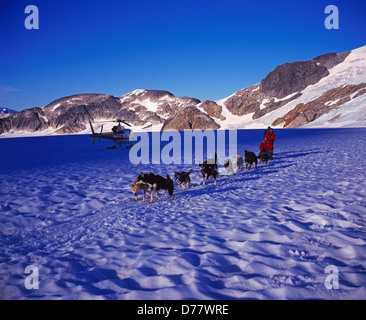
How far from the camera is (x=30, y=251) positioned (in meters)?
5.25

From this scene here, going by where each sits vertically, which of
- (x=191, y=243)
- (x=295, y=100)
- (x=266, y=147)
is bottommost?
(x=191, y=243)

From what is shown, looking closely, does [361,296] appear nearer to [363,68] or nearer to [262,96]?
[363,68]

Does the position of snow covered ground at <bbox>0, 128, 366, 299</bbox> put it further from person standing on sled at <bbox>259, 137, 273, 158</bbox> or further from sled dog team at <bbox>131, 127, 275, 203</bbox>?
person standing on sled at <bbox>259, 137, 273, 158</bbox>

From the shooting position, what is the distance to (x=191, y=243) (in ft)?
17.2

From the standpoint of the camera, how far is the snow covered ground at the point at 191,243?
Answer: 3.67 metres

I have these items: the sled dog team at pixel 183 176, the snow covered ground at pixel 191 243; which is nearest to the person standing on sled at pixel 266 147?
the sled dog team at pixel 183 176

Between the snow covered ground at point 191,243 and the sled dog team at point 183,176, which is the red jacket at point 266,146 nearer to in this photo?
the sled dog team at point 183,176

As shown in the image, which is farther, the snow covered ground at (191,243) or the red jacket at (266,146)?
→ the red jacket at (266,146)

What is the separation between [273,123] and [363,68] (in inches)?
2188

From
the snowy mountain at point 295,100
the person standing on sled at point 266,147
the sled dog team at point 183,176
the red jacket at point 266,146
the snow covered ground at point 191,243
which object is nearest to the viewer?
the snow covered ground at point 191,243

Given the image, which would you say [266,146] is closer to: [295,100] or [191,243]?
[191,243]

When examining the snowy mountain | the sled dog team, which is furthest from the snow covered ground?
the snowy mountain

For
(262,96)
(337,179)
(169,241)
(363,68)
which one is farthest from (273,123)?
(169,241)

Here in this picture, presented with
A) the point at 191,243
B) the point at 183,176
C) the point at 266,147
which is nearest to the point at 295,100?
the point at 266,147
